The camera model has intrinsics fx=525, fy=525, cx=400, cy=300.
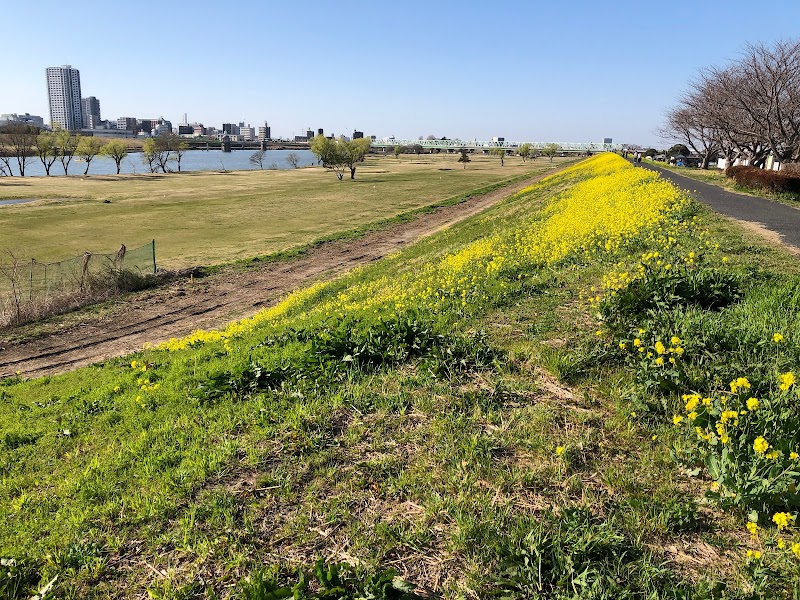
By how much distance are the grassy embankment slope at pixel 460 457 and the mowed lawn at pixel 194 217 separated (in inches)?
804

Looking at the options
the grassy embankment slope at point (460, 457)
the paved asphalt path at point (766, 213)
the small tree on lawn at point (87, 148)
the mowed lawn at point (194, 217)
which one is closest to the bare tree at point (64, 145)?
the small tree on lawn at point (87, 148)

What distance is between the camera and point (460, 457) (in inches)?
171

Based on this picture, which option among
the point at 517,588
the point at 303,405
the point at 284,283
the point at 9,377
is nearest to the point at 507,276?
the point at 303,405

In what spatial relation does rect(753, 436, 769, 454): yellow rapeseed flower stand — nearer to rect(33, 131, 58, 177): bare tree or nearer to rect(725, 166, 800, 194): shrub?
rect(725, 166, 800, 194): shrub

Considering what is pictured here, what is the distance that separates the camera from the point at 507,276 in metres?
9.88

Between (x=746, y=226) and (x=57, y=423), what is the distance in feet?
49.0

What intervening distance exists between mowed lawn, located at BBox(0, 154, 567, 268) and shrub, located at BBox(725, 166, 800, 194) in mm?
22994

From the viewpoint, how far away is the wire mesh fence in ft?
55.5

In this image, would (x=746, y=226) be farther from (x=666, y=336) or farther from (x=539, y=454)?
(x=539, y=454)

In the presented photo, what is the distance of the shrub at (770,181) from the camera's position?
72.4 feet

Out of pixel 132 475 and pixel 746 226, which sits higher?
pixel 746 226

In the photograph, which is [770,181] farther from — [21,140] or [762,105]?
[21,140]

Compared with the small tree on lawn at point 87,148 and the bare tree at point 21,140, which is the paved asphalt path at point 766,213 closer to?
the small tree on lawn at point 87,148

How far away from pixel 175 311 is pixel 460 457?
51.4 feet
